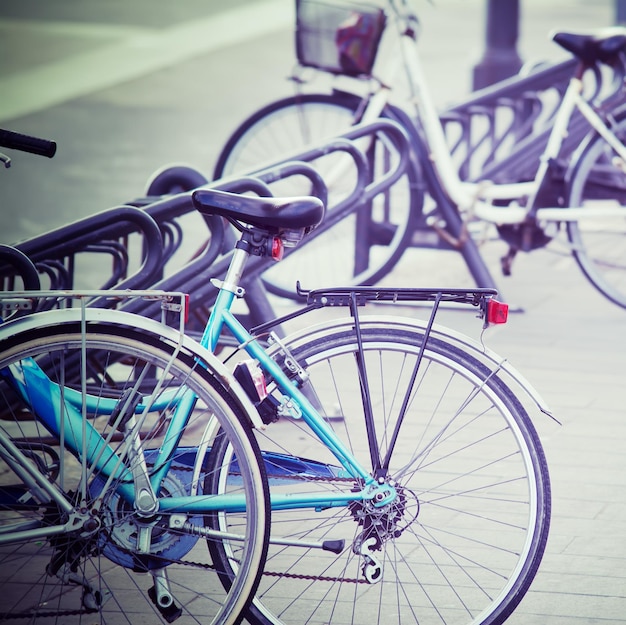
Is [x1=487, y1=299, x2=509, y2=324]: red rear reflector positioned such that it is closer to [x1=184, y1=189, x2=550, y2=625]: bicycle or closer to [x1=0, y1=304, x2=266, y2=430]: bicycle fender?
[x1=184, y1=189, x2=550, y2=625]: bicycle

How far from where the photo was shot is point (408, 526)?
3.21 m

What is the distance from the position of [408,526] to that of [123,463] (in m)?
0.72

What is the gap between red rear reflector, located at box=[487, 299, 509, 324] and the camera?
307cm

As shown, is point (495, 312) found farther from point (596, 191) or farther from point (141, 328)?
point (596, 191)

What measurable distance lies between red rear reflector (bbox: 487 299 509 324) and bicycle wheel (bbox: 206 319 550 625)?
0.36ft

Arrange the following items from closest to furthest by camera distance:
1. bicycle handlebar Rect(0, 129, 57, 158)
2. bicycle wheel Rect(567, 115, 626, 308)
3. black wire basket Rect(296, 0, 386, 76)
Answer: bicycle handlebar Rect(0, 129, 57, 158)
bicycle wheel Rect(567, 115, 626, 308)
black wire basket Rect(296, 0, 386, 76)

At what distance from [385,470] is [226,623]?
1.70ft

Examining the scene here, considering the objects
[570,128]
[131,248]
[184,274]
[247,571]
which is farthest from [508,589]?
[131,248]

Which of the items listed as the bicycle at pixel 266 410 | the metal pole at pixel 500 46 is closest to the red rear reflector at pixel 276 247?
the bicycle at pixel 266 410

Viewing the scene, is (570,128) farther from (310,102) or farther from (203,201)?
(203,201)

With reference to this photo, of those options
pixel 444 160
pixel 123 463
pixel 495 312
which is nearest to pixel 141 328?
pixel 123 463

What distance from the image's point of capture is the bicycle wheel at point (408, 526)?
10.2 feet

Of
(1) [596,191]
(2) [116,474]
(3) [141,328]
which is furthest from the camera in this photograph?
(1) [596,191]

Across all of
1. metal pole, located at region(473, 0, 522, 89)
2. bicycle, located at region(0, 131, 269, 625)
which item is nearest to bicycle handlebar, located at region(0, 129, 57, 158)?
bicycle, located at region(0, 131, 269, 625)
